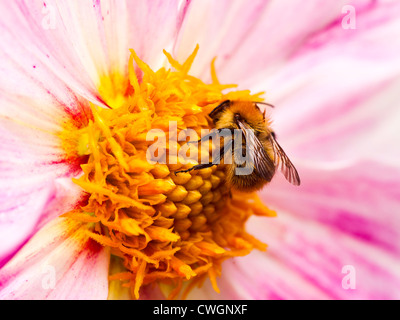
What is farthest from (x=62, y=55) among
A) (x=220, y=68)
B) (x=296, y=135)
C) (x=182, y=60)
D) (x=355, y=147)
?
(x=355, y=147)

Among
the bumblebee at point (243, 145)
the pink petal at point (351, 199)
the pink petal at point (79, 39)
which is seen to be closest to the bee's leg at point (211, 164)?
the bumblebee at point (243, 145)

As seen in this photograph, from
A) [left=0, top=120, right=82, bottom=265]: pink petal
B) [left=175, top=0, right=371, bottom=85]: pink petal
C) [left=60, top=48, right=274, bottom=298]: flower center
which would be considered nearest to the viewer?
[left=0, top=120, right=82, bottom=265]: pink petal

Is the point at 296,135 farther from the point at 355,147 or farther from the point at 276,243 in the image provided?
the point at 276,243

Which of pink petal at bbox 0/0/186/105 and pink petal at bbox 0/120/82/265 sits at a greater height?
pink petal at bbox 0/0/186/105

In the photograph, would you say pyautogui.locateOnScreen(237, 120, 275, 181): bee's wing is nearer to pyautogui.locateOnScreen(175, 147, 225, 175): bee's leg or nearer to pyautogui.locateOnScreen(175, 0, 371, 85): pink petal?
pyautogui.locateOnScreen(175, 147, 225, 175): bee's leg

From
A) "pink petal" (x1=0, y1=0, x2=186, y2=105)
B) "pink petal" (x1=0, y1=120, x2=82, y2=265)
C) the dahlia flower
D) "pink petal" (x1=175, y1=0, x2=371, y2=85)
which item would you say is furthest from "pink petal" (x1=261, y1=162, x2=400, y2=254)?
"pink petal" (x1=0, y1=120, x2=82, y2=265)

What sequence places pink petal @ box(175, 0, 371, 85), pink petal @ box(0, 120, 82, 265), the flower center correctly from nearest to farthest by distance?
pink petal @ box(0, 120, 82, 265) → the flower center → pink petal @ box(175, 0, 371, 85)

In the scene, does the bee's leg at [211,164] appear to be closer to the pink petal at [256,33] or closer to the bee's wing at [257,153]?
the bee's wing at [257,153]

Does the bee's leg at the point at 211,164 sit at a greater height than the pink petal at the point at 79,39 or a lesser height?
lesser
